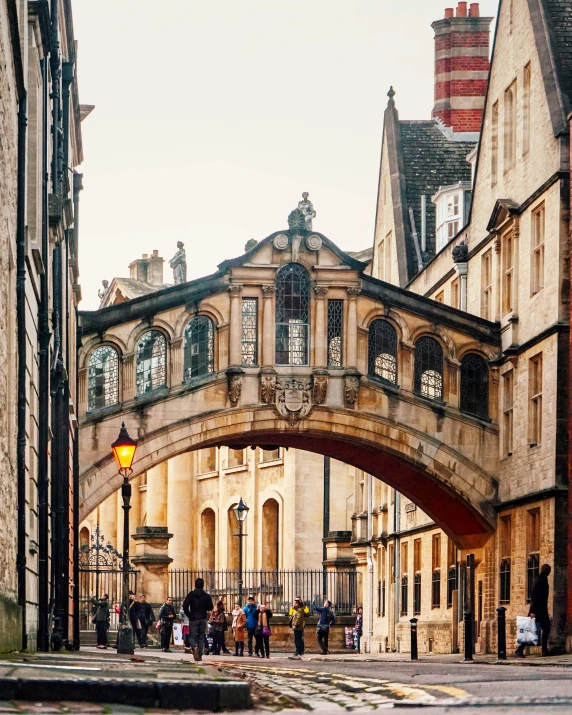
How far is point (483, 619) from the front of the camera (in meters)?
35.1

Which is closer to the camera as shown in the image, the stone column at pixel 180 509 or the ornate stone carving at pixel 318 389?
the ornate stone carving at pixel 318 389

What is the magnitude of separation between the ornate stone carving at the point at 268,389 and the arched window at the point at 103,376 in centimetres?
292

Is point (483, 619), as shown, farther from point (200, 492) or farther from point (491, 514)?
point (200, 492)

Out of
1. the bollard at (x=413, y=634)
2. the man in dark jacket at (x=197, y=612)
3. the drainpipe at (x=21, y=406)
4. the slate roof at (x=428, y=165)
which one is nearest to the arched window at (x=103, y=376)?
the bollard at (x=413, y=634)

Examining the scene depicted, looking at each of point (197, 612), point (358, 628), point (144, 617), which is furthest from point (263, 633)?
point (358, 628)

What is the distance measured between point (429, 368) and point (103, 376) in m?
6.69

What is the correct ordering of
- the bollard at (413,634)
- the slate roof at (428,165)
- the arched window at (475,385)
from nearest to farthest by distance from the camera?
1. the bollard at (413,634)
2. the arched window at (475,385)
3. the slate roof at (428,165)

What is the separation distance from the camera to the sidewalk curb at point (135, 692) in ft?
34.0

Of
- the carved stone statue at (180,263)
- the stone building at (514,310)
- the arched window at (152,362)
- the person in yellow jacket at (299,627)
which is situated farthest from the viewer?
the carved stone statue at (180,263)

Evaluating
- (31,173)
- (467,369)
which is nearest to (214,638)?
(467,369)

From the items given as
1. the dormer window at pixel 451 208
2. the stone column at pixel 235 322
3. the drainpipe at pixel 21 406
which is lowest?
the drainpipe at pixel 21 406

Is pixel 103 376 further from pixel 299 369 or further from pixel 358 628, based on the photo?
pixel 358 628

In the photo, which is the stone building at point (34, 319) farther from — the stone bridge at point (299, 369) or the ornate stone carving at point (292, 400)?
the ornate stone carving at point (292, 400)

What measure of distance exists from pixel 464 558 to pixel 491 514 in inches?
99.2
